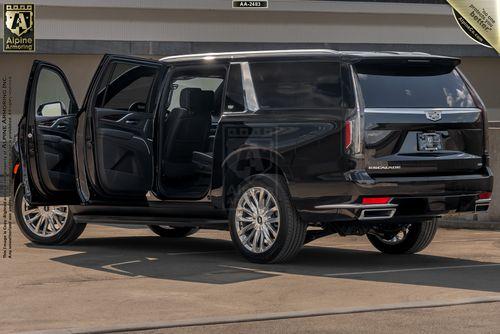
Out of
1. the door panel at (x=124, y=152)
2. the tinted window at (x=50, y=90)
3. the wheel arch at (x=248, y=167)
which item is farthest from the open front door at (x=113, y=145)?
the tinted window at (x=50, y=90)

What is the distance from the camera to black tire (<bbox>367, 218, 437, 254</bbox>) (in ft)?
39.0

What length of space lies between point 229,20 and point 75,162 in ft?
68.8

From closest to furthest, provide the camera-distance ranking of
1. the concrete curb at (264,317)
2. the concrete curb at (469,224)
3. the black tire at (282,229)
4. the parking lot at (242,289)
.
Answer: the concrete curb at (264,317), the parking lot at (242,289), the black tire at (282,229), the concrete curb at (469,224)

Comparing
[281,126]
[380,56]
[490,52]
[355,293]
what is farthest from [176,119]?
[490,52]

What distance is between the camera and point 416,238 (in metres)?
11.9

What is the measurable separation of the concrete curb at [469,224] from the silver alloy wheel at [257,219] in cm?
461

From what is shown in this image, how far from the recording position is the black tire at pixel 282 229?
1069 cm

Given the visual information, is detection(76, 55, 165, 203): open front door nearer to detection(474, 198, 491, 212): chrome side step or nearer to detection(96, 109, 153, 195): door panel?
detection(96, 109, 153, 195): door panel

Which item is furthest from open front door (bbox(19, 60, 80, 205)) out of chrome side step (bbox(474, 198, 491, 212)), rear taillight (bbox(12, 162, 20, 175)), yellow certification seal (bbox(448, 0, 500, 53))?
yellow certification seal (bbox(448, 0, 500, 53))

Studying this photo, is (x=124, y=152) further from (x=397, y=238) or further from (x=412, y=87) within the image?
(x=412, y=87)

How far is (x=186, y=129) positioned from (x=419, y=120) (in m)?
2.76

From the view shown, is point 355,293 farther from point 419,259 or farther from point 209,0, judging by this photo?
point 209,0

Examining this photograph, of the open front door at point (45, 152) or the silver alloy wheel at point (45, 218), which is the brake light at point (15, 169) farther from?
the open front door at point (45, 152)

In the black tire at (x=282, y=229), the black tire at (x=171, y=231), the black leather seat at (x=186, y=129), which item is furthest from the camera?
the black tire at (x=171, y=231)
